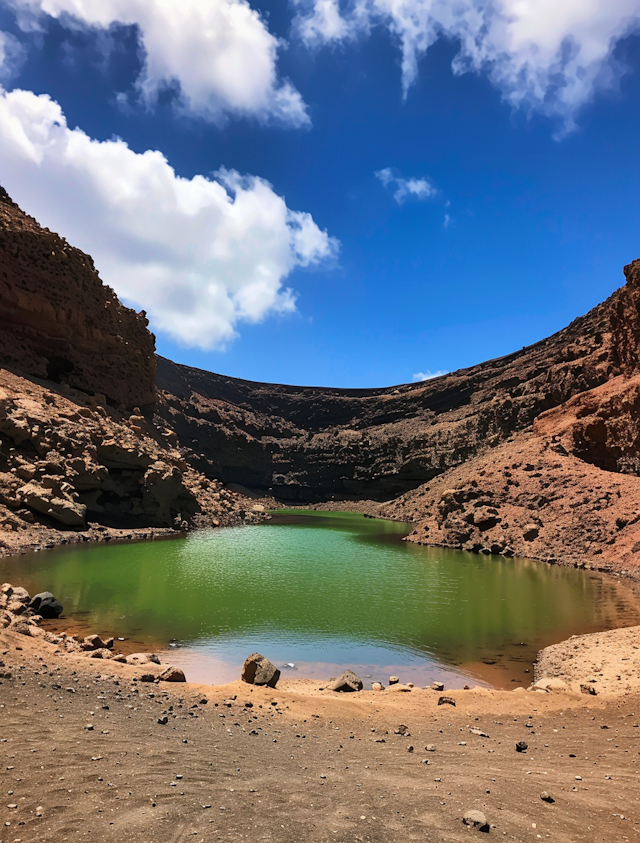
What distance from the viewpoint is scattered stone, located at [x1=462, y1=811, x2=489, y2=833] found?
3977 millimetres

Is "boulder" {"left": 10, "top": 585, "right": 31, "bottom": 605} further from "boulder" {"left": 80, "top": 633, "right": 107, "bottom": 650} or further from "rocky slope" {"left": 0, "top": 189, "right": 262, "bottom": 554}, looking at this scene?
"rocky slope" {"left": 0, "top": 189, "right": 262, "bottom": 554}

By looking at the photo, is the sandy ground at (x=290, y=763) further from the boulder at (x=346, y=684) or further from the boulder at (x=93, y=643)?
the boulder at (x=93, y=643)

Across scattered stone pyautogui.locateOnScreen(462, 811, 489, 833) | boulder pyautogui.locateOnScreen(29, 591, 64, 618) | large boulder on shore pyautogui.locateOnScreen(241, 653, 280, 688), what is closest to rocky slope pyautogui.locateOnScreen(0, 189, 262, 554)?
boulder pyautogui.locateOnScreen(29, 591, 64, 618)

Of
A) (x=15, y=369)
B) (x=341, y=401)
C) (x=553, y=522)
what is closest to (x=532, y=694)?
(x=553, y=522)

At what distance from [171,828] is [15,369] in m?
44.4

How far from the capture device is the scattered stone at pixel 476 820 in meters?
3.98

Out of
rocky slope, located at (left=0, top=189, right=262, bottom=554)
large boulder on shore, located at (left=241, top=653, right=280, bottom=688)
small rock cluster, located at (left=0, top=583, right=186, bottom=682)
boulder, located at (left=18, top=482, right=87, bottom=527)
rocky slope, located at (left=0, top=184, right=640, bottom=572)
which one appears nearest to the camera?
large boulder on shore, located at (left=241, top=653, right=280, bottom=688)

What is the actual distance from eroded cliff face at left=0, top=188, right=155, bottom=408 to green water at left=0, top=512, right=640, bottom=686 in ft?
80.0

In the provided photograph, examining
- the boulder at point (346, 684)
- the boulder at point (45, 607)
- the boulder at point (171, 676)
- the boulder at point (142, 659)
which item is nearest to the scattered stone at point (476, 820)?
the boulder at point (346, 684)

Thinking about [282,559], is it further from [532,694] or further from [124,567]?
[532,694]

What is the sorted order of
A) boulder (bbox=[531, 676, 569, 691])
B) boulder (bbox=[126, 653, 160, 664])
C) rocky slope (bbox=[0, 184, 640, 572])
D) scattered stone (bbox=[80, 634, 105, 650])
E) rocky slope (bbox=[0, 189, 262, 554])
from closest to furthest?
boulder (bbox=[531, 676, 569, 691]) < boulder (bbox=[126, 653, 160, 664]) < scattered stone (bbox=[80, 634, 105, 650]) < rocky slope (bbox=[0, 189, 262, 554]) < rocky slope (bbox=[0, 184, 640, 572])

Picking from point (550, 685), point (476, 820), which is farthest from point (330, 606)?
point (476, 820)

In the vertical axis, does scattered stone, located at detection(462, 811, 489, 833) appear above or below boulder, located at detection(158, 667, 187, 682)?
above

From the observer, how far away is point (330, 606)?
1705 cm
